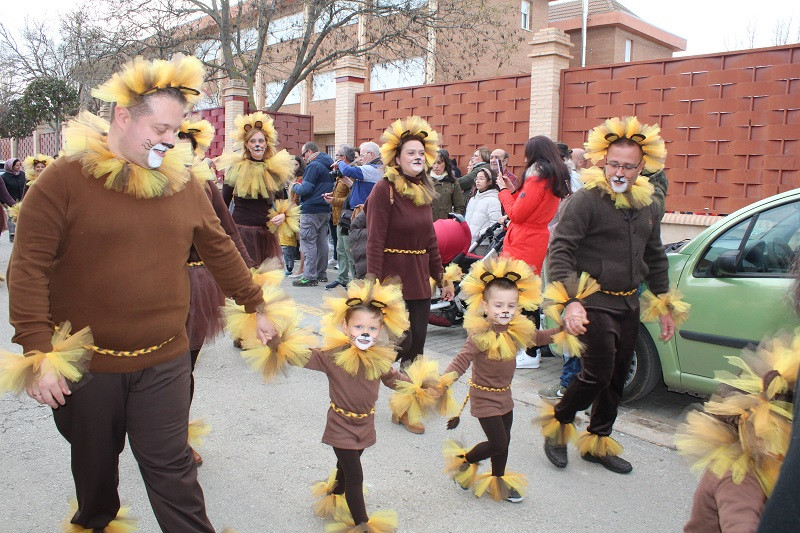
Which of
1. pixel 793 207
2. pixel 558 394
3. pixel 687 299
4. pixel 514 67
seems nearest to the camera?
pixel 793 207

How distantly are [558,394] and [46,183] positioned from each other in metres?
4.07

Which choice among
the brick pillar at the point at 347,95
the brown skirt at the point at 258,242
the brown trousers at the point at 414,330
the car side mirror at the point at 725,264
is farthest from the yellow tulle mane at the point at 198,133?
the brick pillar at the point at 347,95

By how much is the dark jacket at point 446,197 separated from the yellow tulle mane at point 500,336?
4.74m

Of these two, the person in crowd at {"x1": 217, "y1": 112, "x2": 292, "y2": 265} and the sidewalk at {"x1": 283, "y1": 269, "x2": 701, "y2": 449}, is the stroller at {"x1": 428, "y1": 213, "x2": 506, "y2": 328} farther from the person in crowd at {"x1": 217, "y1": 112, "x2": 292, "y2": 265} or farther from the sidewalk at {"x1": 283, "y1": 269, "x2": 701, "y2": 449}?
the person in crowd at {"x1": 217, "y1": 112, "x2": 292, "y2": 265}

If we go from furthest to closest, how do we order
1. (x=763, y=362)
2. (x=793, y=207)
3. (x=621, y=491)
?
(x=793, y=207)
(x=621, y=491)
(x=763, y=362)

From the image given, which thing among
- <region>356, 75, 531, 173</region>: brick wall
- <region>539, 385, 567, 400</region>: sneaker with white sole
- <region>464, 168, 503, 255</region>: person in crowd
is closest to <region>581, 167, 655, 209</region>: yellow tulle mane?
<region>539, 385, 567, 400</region>: sneaker with white sole

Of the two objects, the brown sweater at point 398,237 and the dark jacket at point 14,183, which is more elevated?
the dark jacket at point 14,183

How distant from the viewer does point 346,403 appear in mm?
3143

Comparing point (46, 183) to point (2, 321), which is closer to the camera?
point (46, 183)

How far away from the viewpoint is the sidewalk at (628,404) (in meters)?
4.69

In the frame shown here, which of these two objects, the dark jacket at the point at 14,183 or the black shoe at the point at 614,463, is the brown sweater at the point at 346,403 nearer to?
the black shoe at the point at 614,463

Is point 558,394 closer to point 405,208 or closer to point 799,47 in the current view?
point 405,208

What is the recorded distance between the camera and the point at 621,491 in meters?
3.84

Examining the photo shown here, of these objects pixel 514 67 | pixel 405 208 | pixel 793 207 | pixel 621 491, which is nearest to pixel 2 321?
pixel 405 208
